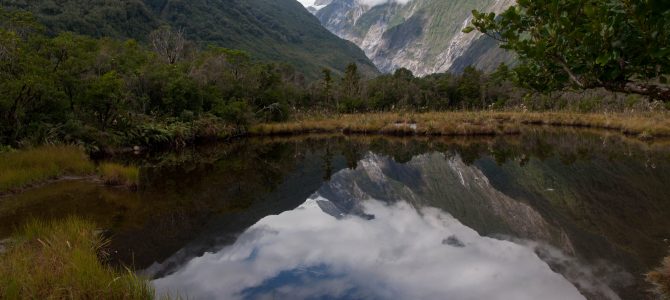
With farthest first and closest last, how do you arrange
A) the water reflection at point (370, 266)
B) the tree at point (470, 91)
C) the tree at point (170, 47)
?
the tree at point (470, 91) < the tree at point (170, 47) < the water reflection at point (370, 266)

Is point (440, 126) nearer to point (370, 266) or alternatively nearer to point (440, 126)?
point (440, 126)

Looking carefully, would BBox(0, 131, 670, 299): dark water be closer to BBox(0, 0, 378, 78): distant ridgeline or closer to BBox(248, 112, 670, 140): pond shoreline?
BBox(248, 112, 670, 140): pond shoreline

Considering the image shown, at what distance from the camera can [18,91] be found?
12688 mm

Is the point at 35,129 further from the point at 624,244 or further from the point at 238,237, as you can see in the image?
the point at 624,244

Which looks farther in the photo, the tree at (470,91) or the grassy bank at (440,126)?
the tree at (470,91)

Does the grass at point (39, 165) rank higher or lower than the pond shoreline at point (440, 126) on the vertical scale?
higher

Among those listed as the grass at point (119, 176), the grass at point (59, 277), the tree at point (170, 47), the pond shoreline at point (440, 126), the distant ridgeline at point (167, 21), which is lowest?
the pond shoreline at point (440, 126)

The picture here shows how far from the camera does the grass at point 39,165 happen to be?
981 cm

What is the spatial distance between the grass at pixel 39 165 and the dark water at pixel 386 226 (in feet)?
1.93

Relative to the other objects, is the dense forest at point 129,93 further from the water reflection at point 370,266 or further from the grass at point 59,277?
the grass at point 59,277

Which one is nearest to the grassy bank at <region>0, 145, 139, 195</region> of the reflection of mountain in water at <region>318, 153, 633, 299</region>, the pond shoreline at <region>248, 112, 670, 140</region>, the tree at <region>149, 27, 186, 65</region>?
the reflection of mountain in water at <region>318, 153, 633, 299</region>

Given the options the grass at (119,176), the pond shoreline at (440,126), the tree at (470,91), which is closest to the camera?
the grass at (119,176)

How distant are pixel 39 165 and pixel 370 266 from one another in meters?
9.57

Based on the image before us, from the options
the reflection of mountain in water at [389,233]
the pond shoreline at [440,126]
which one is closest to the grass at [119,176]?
the reflection of mountain in water at [389,233]
